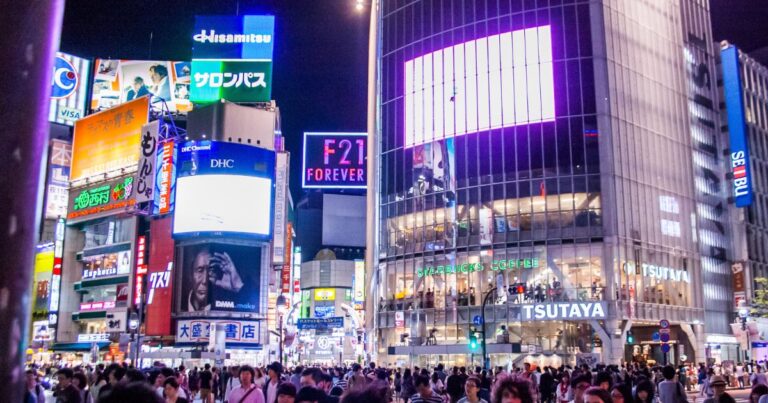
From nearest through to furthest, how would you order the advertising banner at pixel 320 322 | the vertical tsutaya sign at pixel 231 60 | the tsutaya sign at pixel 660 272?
the tsutaya sign at pixel 660 272 → the vertical tsutaya sign at pixel 231 60 → the advertising banner at pixel 320 322

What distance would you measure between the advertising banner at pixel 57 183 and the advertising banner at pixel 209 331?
24394mm

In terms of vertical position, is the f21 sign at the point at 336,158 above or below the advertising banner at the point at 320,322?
above

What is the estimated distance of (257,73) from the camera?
76.5 m

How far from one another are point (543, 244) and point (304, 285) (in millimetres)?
85306

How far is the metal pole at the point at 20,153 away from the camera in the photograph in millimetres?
1830

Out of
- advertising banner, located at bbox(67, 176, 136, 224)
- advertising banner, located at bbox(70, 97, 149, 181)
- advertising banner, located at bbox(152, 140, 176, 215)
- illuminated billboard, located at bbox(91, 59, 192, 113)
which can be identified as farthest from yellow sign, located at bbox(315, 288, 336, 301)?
advertising banner, located at bbox(152, 140, 176, 215)

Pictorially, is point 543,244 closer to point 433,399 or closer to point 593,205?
point 593,205

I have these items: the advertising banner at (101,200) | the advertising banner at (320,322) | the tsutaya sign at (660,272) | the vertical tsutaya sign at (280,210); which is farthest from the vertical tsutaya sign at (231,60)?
the tsutaya sign at (660,272)

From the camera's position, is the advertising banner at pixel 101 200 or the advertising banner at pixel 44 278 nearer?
the advertising banner at pixel 101 200

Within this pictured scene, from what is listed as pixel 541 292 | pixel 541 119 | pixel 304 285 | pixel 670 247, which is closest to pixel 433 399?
pixel 541 292

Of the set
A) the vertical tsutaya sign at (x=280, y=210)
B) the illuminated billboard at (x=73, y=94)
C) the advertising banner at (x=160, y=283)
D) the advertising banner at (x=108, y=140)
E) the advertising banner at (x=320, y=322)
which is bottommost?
the advertising banner at (x=320, y=322)

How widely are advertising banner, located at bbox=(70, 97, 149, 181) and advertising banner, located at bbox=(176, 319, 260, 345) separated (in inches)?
705

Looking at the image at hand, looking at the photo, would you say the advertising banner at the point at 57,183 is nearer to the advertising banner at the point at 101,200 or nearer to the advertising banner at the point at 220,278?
the advertising banner at the point at 101,200

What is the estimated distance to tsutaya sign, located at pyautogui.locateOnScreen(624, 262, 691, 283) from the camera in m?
55.8
